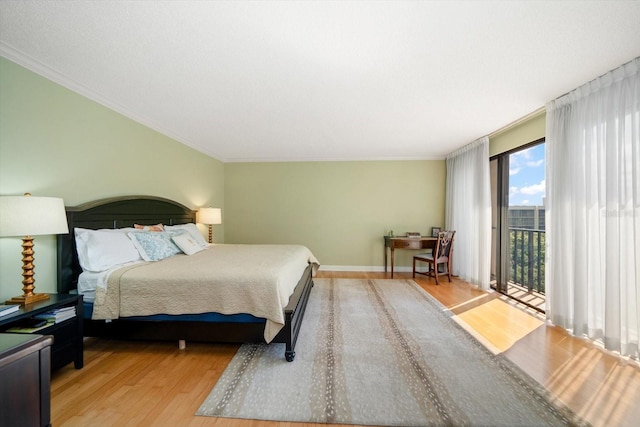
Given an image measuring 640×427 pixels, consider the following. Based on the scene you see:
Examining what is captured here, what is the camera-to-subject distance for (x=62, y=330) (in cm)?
181

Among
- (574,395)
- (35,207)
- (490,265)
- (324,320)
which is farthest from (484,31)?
(490,265)

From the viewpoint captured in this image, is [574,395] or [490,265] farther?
[490,265]

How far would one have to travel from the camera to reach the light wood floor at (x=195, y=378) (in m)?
1.51

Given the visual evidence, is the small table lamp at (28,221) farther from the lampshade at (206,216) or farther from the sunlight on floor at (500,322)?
the sunlight on floor at (500,322)

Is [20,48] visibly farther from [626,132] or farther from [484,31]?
[626,132]

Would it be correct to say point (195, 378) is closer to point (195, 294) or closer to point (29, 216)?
point (195, 294)

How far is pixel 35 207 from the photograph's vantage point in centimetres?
169

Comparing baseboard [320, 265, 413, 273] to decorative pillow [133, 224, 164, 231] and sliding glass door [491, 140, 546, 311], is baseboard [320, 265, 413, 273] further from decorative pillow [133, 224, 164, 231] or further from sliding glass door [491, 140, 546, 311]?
decorative pillow [133, 224, 164, 231]

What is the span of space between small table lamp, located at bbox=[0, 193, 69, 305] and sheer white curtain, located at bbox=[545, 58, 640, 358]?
4405 millimetres

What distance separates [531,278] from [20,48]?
6340 millimetres

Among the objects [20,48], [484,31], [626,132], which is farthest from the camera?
[626,132]

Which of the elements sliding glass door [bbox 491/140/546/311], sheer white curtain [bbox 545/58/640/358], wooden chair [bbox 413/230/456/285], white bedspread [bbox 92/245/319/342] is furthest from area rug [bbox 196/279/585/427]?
sliding glass door [bbox 491/140/546/311]

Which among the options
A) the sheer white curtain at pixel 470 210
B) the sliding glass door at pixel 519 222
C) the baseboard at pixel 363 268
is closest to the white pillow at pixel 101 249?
the baseboard at pixel 363 268

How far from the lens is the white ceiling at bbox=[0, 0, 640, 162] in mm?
1510
